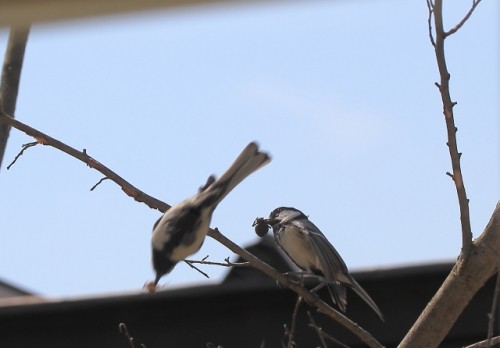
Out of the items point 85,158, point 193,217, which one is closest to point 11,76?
point 85,158

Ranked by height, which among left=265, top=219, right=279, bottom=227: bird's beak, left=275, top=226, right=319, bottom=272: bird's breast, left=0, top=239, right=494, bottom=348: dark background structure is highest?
left=265, top=219, right=279, bottom=227: bird's beak

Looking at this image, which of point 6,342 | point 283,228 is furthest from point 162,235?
point 6,342

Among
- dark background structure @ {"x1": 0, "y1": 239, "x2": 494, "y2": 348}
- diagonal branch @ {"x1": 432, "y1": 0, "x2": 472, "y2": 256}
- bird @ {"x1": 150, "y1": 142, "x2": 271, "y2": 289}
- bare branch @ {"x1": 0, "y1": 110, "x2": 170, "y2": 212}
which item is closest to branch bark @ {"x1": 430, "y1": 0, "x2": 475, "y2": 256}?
diagonal branch @ {"x1": 432, "y1": 0, "x2": 472, "y2": 256}

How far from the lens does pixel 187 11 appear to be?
29.3 inches

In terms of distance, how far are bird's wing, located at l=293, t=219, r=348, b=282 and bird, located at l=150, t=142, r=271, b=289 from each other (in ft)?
3.49

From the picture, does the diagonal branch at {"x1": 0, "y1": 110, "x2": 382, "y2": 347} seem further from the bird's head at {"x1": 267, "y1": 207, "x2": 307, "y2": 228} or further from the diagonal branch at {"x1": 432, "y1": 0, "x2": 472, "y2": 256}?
the bird's head at {"x1": 267, "y1": 207, "x2": 307, "y2": 228}

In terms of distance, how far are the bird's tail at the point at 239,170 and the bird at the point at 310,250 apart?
1.05 m

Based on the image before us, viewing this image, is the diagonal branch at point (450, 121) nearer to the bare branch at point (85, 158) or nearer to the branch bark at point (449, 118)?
the branch bark at point (449, 118)

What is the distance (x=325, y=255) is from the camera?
12.4 feet

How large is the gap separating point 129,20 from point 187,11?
5cm

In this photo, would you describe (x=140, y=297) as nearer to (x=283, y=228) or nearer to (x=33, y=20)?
(x=283, y=228)

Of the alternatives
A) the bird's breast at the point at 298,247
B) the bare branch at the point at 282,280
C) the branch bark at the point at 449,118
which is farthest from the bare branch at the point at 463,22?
the bird's breast at the point at 298,247

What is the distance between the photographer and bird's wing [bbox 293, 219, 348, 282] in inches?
144

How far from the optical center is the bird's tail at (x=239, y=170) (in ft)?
→ 8.71
